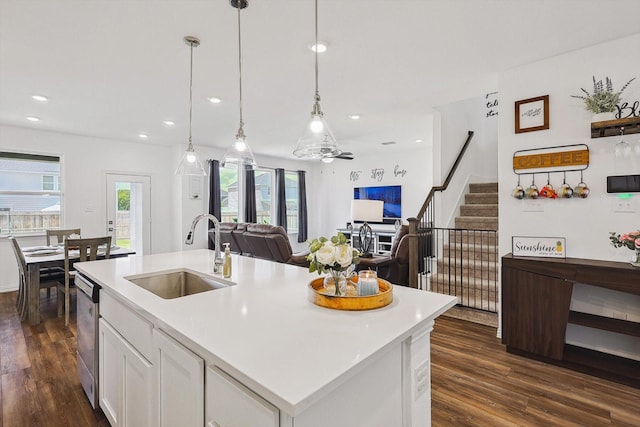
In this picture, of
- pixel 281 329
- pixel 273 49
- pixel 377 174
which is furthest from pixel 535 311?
pixel 377 174

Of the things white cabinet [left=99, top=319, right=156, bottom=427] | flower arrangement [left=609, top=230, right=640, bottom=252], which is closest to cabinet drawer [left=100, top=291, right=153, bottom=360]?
white cabinet [left=99, top=319, right=156, bottom=427]

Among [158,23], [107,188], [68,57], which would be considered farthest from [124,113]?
[158,23]

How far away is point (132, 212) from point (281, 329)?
634 centimetres

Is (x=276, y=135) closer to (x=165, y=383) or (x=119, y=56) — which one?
(x=119, y=56)

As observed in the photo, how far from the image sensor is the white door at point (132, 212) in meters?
6.11

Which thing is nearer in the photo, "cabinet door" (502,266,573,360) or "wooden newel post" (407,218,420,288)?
"cabinet door" (502,266,573,360)

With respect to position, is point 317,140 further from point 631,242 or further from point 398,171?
point 398,171

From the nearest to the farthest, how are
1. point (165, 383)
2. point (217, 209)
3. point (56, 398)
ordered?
point (165, 383) → point (56, 398) → point (217, 209)

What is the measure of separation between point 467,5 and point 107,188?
631 cm

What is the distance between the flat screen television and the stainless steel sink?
5.48 metres

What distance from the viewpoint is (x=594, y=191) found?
8.60 ft

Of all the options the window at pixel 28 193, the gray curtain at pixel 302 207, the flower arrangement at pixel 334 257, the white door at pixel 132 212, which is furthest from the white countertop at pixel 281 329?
the gray curtain at pixel 302 207

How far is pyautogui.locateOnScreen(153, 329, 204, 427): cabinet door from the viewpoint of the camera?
113cm

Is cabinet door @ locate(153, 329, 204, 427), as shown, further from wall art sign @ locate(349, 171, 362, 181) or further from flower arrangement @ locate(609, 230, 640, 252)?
wall art sign @ locate(349, 171, 362, 181)
